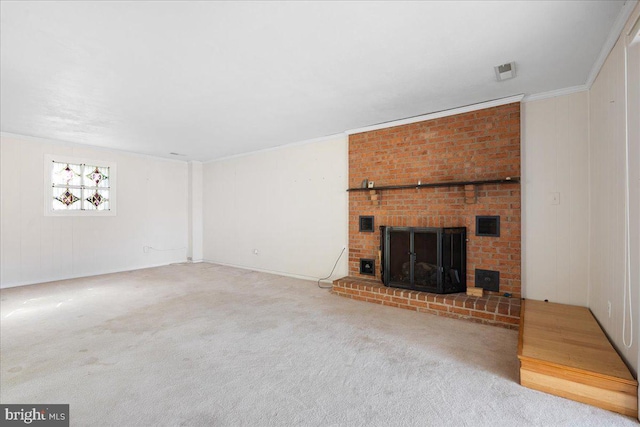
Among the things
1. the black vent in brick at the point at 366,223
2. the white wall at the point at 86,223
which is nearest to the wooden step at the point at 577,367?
the black vent in brick at the point at 366,223

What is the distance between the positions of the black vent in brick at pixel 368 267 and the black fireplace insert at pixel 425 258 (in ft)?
1.17

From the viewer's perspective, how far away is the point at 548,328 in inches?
94.5

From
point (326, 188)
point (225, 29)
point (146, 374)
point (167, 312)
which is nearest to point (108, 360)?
point (146, 374)

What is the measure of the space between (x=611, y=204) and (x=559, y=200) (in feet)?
2.82

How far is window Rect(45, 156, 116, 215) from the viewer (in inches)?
196

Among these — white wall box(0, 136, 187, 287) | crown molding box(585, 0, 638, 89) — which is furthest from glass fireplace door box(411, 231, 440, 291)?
white wall box(0, 136, 187, 287)

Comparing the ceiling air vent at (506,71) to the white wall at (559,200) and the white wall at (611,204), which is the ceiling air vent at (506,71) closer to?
the white wall at (611,204)

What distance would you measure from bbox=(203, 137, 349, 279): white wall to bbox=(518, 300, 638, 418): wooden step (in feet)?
8.89

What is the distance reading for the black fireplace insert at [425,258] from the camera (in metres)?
3.40

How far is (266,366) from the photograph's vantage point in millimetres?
2164

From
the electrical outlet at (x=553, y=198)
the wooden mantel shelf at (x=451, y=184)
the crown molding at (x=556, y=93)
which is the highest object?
the crown molding at (x=556, y=93)

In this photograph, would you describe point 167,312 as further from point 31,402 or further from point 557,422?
point 557,422

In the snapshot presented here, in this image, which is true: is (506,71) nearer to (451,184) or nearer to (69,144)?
(451,184)

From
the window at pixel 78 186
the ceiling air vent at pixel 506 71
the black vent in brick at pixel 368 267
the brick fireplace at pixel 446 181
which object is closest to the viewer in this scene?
the ceiling air vent at pixel 506 71
